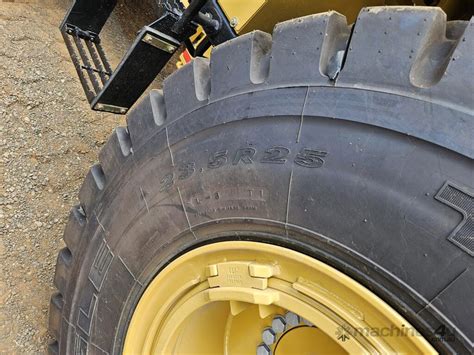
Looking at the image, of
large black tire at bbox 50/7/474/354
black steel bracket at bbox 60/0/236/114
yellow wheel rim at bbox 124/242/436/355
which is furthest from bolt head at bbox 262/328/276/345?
black steel bracket at bbox 60/0/236/114

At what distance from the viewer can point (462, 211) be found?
0.87 metres

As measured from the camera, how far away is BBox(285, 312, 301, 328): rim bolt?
116cm

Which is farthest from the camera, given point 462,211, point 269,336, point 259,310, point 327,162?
point 269,336

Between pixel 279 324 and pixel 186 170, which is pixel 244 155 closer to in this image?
pixel 186 170

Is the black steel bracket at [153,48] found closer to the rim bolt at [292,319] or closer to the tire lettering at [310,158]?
the tire lettering at [310,158]

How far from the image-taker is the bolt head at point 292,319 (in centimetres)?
116

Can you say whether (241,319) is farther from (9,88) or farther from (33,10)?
(33,10)

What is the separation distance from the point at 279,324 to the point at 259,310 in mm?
102

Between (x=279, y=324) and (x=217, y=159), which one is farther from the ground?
(x=217, y=159)

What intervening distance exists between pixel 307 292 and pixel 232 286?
0.62 ft

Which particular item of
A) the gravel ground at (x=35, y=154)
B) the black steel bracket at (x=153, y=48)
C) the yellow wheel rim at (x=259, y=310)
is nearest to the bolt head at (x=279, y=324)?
the yellow wheel rim at (x=259, y=310)

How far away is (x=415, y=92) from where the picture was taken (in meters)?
0.93

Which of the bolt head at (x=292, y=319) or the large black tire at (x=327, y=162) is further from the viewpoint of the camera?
the bolt head at (x=292, y=319)

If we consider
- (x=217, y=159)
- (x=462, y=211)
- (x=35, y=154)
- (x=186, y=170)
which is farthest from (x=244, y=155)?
(x=35, y=154)
